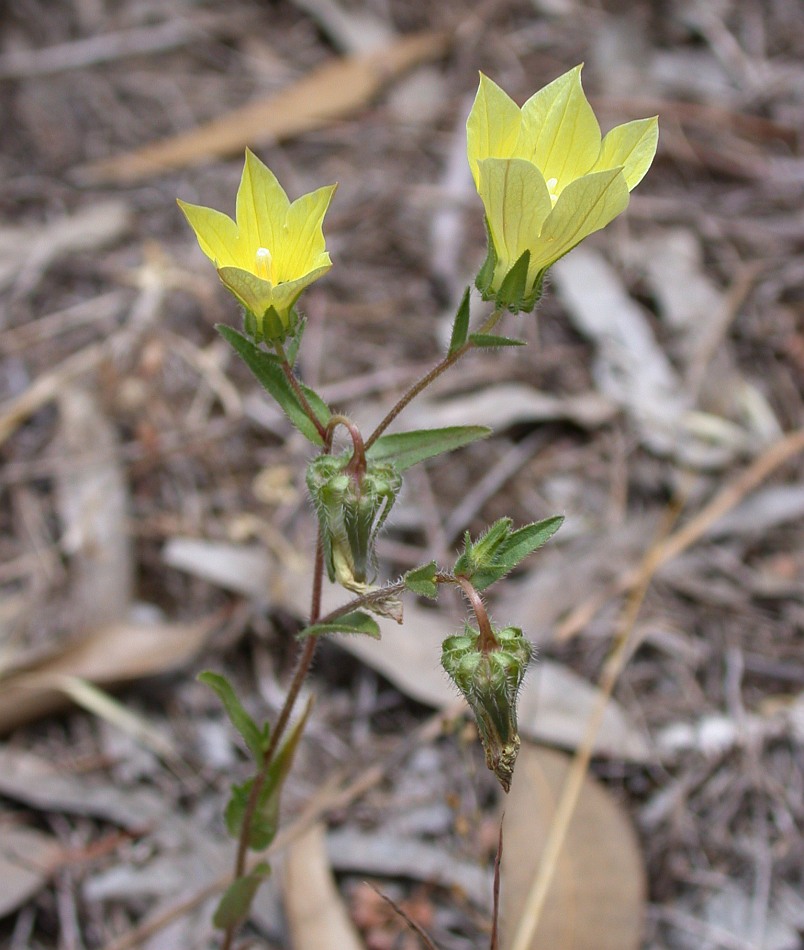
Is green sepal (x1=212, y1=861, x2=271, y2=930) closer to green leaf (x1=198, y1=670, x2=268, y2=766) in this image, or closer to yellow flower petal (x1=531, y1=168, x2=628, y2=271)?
green leaf (x1=198, y1=670, x2=268, y2=766)

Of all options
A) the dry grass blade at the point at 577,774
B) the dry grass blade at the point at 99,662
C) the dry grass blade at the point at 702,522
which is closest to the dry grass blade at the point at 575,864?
the dry grass blade at the point at 577,774

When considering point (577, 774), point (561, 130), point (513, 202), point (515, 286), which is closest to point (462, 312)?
point (515, 286)

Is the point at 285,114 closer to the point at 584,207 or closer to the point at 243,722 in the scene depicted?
the point at 584,207

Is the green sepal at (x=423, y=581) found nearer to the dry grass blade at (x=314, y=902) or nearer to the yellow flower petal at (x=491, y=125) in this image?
the yellow flower petal at (x=491, y=125)

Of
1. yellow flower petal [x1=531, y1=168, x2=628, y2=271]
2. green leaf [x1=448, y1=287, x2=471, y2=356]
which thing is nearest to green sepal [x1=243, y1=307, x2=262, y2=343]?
green leaf [x1=448, y1=287, x2=471, y2=356]

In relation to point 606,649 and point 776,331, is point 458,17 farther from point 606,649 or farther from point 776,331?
point 606,649

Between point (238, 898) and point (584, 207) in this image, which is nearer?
point (584, 207)
